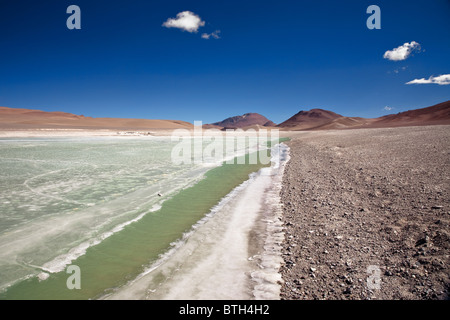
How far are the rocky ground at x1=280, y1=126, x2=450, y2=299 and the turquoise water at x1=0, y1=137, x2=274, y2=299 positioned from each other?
9.11ft

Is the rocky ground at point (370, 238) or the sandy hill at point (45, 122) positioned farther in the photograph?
the sandy hill at point (45, 122)

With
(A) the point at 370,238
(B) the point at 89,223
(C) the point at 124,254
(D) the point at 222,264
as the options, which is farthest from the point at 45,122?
(A) the point at 370,238

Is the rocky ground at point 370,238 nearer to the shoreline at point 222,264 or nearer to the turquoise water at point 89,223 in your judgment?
the shoreline at point 222,264

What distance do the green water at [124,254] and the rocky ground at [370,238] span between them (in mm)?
2641

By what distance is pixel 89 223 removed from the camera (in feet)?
21.0

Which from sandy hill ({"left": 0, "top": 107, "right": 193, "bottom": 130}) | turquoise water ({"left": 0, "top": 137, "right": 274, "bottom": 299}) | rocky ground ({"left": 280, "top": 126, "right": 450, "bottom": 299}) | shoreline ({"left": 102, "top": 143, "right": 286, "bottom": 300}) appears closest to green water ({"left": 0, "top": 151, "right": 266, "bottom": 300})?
turquoise water ({"left": 0, "top": 137, "right": 274, "bottom": 299})

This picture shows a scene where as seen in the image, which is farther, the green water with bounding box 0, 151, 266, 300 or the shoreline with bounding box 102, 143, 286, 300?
the green water with bounding box 0, 151, 266, 300

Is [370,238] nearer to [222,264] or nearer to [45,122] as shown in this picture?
[222,264]

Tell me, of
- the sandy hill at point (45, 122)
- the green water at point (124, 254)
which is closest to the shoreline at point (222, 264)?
the green water at point (124, 254)

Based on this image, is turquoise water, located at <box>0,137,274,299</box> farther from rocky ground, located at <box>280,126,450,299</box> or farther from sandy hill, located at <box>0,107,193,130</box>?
sandy hill, located at <box>0,107,193,130</box>

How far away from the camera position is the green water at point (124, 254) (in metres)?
3.84

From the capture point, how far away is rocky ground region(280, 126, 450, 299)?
3447 mm

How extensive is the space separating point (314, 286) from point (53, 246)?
5279 millimetres

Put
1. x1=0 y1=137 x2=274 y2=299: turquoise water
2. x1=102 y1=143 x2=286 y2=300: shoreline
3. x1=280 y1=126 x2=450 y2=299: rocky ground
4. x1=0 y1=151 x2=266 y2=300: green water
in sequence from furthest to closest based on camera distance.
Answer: x1=0 y1=137 x2=274 y2=299: turquoise water
x1=0 y1=151 x2=266 y2=300: green water
x1=102 y1=143 x2=286 y2=300: shoreline
x1=280 y1=126 x2=450 y2=299: rocky ground
